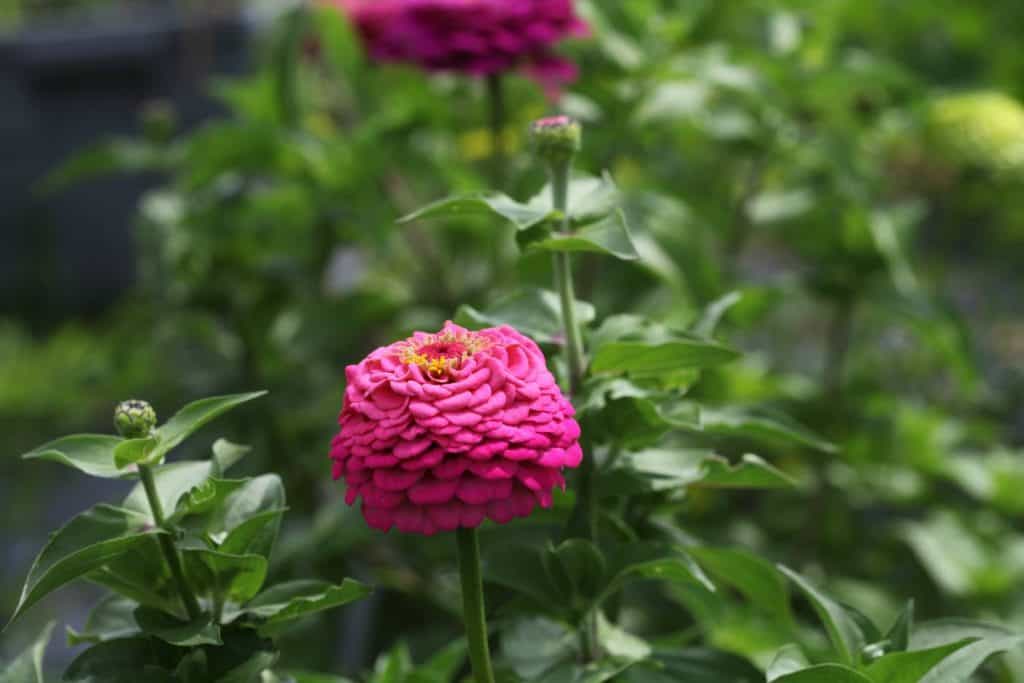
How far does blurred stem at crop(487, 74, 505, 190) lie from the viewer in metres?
1.11

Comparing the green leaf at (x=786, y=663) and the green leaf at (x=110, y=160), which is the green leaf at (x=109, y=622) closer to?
the green leaf at (x=786, y=663)

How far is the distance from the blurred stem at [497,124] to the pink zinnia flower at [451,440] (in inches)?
23.8

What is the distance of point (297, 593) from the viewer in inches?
24.6

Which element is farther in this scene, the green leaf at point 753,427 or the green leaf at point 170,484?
the green leaf at point 753,427

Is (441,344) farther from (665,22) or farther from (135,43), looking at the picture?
(135,43)

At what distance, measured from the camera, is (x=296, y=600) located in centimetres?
58

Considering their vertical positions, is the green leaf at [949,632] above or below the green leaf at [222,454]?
below

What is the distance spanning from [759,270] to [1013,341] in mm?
470

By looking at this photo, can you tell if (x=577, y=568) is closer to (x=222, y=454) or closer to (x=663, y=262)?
(x=222, y=454)

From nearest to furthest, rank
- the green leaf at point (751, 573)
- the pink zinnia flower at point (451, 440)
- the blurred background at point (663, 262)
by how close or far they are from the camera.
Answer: the pink zinnia flower at point (451, 440), the green leaf at point (751, 573), the blurred background at point (663, 262)

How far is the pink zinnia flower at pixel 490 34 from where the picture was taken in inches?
39.8

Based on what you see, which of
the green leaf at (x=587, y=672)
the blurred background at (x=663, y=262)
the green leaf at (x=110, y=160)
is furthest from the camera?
the green leaf at (x=110, y=160)

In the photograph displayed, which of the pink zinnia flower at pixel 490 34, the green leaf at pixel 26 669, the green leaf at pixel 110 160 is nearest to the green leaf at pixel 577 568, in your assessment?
the green leaf at pixel 26 669

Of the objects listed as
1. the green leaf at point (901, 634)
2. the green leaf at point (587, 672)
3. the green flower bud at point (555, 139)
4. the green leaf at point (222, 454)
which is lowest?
the green leaf at point (587, 672)
